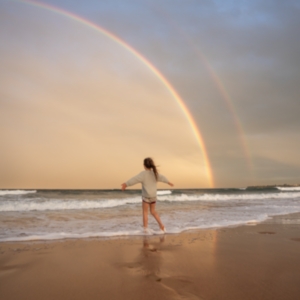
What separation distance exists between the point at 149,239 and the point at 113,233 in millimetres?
1073

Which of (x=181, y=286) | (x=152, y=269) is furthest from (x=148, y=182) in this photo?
(x=181, y=286)

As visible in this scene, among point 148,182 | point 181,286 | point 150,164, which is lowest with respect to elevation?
point 181,286

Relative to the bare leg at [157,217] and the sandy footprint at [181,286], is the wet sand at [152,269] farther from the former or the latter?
the bare leg at [157,217]

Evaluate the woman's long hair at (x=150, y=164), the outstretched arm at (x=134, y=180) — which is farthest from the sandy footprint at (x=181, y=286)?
the woman's long hair at (x=150, y=164)

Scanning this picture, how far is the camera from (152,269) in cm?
408

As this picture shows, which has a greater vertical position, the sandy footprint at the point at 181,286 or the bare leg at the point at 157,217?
the bare leg at the point at 157,217

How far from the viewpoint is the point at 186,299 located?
9.63ft

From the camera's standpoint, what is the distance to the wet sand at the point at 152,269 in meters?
3.15

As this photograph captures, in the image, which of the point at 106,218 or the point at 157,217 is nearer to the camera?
the point at 157,217

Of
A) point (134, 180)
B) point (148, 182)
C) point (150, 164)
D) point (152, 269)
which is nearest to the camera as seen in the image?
point (152, 269)

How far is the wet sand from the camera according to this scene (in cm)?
315

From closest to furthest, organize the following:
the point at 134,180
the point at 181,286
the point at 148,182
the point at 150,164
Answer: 1. the point at 181,286
2. the point at 134,180
3. the point at 148,182
4. the point at 150,164

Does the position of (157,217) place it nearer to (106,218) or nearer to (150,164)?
(150,164)

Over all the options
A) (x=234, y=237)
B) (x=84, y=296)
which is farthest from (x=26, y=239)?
(x=234, y=237)
